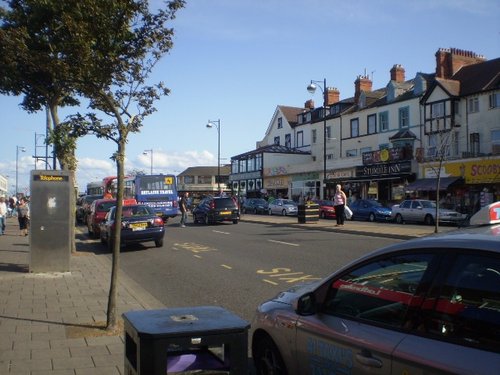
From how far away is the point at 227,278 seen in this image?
11547 millimetres

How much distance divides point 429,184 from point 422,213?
28.9 feet

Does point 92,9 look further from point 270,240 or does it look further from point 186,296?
point 270,240

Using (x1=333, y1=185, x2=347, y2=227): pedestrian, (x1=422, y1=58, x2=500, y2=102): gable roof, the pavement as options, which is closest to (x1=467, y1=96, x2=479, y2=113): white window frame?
(x1=422, y1=58, x2=500, y2=102): gable roof

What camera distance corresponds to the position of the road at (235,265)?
9.65 meters

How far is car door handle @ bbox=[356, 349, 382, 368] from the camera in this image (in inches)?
127

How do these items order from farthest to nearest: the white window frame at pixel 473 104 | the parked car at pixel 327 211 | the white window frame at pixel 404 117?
the white window frame at pixel 404 117
the parked car at pixel 327 211
the white window frame at pixel 473 104

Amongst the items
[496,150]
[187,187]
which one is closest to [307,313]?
[496,150]

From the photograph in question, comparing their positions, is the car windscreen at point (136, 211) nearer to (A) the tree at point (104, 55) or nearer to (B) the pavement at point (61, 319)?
(B) the pavement at point (61, 319)

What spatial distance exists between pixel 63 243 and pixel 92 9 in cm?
649

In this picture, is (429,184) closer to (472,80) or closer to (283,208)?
(472,80)

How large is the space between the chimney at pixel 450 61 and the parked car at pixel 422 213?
16.9 metres

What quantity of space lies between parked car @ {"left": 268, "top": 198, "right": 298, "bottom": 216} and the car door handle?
41.8 m

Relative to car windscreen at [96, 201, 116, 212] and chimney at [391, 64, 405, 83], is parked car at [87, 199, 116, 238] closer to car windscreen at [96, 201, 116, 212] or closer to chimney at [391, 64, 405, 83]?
car windscreen at [96, 201, 116, 212]

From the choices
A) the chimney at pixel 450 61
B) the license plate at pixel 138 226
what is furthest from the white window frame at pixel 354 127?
the license plate at pixel 138 226
